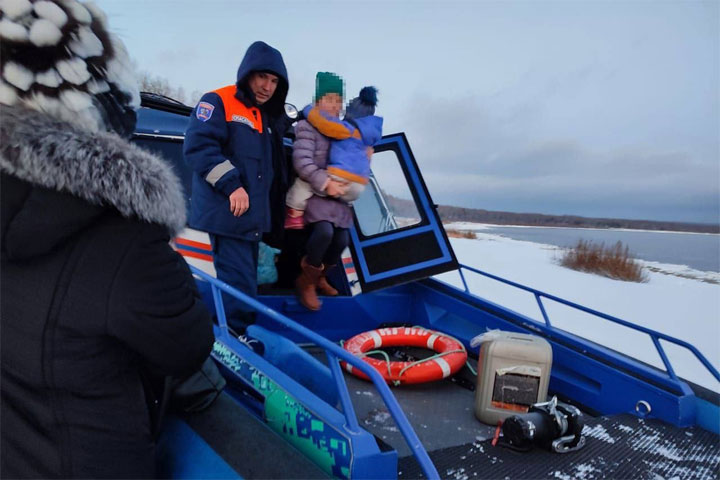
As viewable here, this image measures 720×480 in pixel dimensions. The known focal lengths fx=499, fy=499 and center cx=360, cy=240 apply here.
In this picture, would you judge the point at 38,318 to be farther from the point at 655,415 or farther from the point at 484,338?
the point at 655,415

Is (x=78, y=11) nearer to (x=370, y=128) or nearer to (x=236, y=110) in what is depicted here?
(x=236, y=110)

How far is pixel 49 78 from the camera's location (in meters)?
1.29

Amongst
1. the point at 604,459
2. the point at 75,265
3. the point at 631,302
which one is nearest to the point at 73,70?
the point at 75,265

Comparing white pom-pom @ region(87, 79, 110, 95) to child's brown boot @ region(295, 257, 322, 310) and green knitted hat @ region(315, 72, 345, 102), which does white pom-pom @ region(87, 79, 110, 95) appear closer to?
green knitted hat @ region(315, 72, 345, 102)

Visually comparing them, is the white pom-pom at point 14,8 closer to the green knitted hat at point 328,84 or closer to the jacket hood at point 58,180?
the jacket hood at point 58,180

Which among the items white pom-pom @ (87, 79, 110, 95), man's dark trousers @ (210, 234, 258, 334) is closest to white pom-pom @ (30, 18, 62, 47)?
white pom-pom @ (87, 79, 110, 95)

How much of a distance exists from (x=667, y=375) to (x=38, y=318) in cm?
343

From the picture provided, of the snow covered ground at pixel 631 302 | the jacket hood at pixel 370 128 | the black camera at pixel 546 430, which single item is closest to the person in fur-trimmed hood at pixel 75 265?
the black camera at pixel 546 430

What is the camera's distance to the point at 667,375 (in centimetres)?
317

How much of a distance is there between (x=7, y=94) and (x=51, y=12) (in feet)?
0.80

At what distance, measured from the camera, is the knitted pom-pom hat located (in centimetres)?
128

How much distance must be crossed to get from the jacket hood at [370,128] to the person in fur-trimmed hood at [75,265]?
2634 mm

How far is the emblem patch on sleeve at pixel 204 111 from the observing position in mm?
3051

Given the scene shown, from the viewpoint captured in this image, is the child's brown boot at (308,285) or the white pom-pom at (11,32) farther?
the child's brown boot at (308,285)
